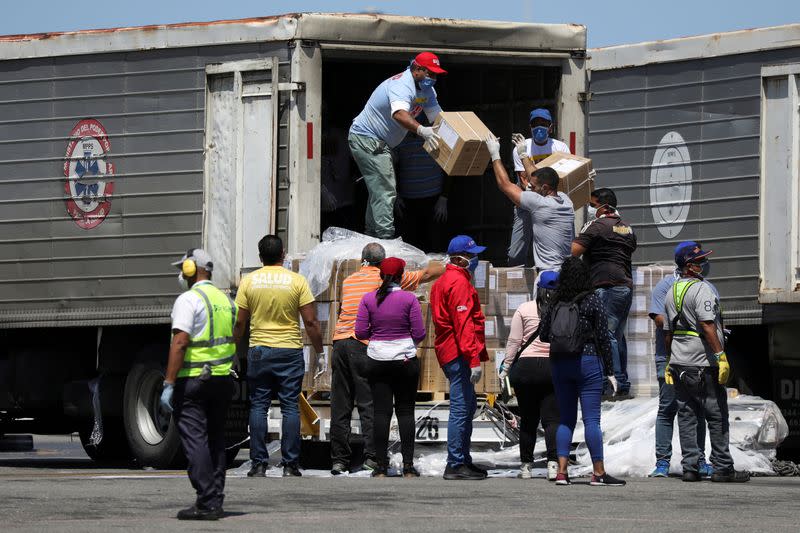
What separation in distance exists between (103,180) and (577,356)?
532cm

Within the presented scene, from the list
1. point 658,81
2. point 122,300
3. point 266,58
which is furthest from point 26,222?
point 658,81

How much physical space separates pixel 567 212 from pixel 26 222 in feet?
16.6

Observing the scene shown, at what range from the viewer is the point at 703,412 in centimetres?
1239

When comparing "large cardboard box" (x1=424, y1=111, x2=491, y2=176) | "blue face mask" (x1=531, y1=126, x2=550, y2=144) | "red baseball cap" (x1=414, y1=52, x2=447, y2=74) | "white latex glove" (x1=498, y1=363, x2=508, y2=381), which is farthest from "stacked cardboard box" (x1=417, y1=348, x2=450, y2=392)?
"red baseball cap" (x1=414, y1=52, x2=447, y2=74)

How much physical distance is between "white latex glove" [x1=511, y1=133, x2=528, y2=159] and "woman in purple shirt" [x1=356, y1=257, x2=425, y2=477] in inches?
86.8

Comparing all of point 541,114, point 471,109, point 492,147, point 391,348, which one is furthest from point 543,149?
point 391,348

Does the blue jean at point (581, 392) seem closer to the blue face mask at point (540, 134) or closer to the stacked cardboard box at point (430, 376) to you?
the stacked cardboard box at point (430, 376)

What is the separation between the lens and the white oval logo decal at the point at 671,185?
46.7 feet

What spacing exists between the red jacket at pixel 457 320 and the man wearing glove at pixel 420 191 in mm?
3096

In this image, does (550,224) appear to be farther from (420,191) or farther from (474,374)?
(420,191)

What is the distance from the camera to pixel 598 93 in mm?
14695

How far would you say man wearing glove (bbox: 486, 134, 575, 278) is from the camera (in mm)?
13219

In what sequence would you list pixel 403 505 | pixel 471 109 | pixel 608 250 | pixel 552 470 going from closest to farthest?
pixel 403 505, pixel 552 470, pixel 608 250, pixel 471 109

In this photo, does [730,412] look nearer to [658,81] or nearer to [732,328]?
[732,328]
